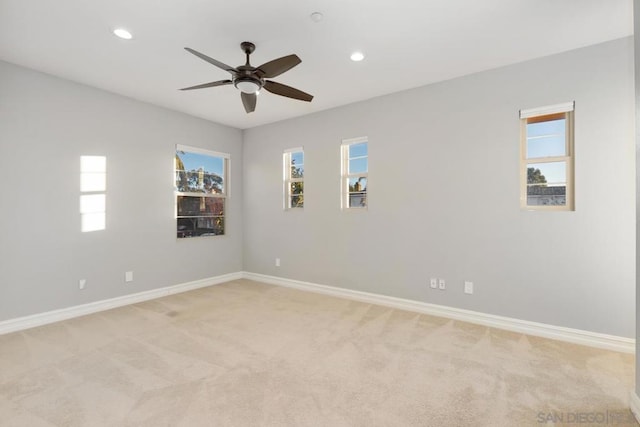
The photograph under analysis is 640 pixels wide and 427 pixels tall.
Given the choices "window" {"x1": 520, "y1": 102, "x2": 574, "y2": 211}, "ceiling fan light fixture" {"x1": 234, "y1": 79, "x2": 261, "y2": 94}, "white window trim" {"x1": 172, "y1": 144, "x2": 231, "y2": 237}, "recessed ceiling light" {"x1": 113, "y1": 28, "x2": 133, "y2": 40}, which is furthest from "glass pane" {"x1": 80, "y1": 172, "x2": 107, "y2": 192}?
"window" {"x1": 520, "y1": 102, "x2": 574, "y2": 211}

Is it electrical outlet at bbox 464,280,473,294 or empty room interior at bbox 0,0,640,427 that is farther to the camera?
electrical outlet at bbox 464,280,473,294

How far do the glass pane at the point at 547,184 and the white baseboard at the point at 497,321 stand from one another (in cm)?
128

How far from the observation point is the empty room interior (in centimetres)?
213

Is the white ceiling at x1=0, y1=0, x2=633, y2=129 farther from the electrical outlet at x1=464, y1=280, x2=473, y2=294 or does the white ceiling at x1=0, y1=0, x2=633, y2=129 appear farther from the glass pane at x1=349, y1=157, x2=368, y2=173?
the electrical outlet at x1=464, y1=280, x2=473, y2=294

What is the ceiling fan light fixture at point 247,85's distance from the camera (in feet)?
8.24

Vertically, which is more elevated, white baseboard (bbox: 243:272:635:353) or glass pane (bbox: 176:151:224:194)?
glass pane (bbox: 176:151:224:194)

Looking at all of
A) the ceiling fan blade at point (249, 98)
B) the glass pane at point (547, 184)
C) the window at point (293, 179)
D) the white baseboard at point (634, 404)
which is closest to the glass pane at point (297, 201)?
the window at point (293, 179)

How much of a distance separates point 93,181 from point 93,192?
0.14 m

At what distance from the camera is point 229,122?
17.2ft

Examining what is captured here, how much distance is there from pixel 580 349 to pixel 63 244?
563 cm

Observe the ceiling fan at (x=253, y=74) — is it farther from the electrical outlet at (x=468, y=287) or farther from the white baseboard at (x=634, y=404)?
the white baseboard at (x=634, y=404)

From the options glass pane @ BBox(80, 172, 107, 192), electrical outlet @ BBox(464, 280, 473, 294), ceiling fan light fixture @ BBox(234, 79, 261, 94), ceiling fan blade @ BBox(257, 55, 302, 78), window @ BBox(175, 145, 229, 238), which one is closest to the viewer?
ceiling fan blade @ BBox(257, 55, 302, 78)

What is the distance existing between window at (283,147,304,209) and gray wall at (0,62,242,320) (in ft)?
4.96

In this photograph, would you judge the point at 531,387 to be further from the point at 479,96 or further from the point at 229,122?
the point at 229,122
